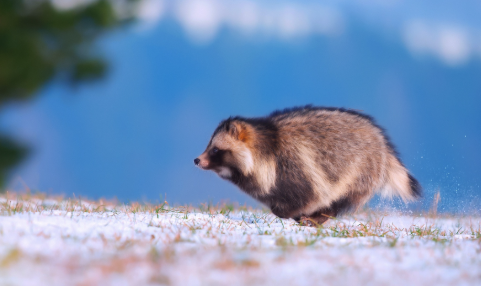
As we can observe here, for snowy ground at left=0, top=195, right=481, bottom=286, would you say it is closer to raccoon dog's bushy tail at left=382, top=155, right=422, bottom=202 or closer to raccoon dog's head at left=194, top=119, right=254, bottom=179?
raccoon dog's head at left=194, top=119, right=254, bottom=179

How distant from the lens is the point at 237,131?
254 inches

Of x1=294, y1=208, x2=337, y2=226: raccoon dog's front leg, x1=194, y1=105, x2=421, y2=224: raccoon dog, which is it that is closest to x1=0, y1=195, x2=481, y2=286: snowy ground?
x1=194, y1=105, x2=421, y2=224: raccoon dog

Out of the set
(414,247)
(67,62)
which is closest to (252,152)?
(414,247)

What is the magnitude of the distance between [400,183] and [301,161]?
63.5 inches

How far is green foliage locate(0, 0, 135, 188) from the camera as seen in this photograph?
11.7 m

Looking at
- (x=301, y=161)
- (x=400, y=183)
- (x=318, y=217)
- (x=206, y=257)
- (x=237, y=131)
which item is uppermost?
(x=237, y=131)

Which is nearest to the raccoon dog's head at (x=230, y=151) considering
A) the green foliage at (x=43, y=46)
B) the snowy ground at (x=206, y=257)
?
the snowy ground at (x=206, y=257)

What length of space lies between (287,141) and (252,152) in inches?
19.1

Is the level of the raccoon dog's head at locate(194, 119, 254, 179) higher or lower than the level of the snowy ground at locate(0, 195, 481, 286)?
higher

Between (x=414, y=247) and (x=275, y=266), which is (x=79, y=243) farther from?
(x=414, y=247)

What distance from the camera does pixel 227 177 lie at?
6703 mm

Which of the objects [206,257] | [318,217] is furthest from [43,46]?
[206,257]

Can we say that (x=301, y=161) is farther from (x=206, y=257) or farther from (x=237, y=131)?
(x=206, y=257)

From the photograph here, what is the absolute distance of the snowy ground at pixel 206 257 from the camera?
2.90 m
